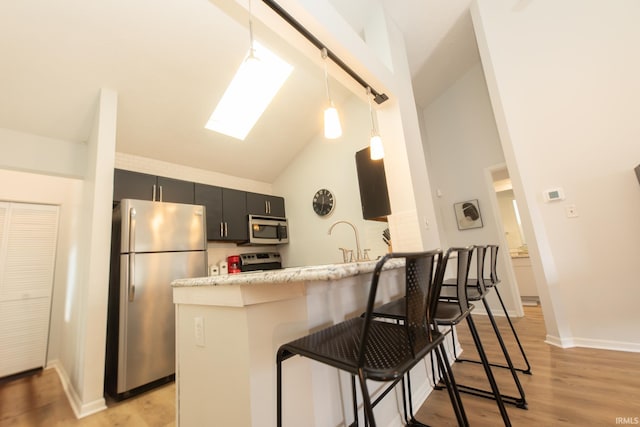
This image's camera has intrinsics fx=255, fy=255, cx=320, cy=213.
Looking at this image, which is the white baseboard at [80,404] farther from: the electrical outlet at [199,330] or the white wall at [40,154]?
the white wall at [40,154]

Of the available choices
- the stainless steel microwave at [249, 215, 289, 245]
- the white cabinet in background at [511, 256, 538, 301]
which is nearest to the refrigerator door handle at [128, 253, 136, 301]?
the stainless steel microwave at [249, 215, 289, 245]

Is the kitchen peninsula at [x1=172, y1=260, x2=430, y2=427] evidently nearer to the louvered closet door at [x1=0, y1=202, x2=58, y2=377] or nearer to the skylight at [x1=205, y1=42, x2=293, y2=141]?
the skylight at [x1=205, y1=42, x2=293, y2=141]

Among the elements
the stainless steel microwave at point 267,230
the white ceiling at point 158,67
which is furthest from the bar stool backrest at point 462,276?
the stainless steel microwave at point 267,230

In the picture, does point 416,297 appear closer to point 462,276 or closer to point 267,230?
point 462,276

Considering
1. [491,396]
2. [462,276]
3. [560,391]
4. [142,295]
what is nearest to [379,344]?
[462,276]

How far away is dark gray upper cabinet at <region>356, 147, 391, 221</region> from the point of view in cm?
264

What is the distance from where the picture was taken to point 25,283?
3139 mm

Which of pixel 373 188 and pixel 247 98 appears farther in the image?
pixel 247 98

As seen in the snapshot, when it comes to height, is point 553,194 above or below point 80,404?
above

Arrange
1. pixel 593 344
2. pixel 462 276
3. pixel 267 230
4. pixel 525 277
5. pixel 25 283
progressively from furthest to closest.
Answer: pixel 525 277
pixel 267 230
pixel 25 283
pixel 593 344
pixel 462 276

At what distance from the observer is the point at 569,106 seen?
238cm

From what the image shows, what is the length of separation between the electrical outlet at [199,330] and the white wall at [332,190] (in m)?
2.28

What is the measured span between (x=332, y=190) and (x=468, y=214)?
212cm

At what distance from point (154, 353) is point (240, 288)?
2.00 m
